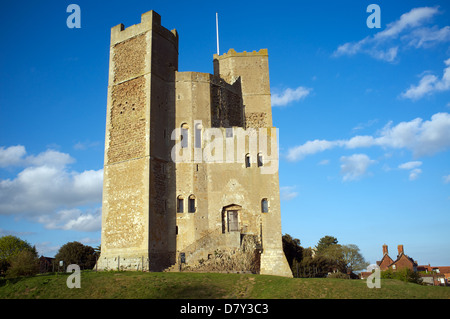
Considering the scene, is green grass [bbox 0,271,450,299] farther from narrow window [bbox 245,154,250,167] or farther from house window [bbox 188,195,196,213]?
narrow window [bbox 245,154,250,167]

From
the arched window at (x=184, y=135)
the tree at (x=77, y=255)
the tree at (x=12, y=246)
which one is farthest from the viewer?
the tree at (x=12, y=246)

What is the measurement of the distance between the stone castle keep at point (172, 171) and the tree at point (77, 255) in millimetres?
17194

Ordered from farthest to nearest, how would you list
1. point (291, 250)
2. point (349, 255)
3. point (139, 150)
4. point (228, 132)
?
point (349, 255)
point (291, 250)
point (228, 132)
point (139, 150)

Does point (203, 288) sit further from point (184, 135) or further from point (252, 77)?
point (252, 77)

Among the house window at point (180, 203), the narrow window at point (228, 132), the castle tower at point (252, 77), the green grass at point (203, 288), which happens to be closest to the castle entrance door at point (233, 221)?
the house window at point (180, 203)

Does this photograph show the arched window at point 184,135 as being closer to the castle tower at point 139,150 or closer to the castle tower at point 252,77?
the castle tower at point 139,150

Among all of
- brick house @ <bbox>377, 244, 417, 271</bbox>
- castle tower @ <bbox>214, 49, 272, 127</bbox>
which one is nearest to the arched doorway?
castle tower @ <bbox>214, 49, 272, 127</bbox>

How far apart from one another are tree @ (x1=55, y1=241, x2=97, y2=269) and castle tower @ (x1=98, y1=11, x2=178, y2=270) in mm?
17319

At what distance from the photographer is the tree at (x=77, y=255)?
4344 centimetres

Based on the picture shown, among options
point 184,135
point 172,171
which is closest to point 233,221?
point 172,171

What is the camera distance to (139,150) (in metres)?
28.2

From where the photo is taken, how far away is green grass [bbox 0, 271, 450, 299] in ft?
60.0

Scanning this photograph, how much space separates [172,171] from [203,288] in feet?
37.6

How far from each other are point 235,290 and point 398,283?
7801 millimetres
